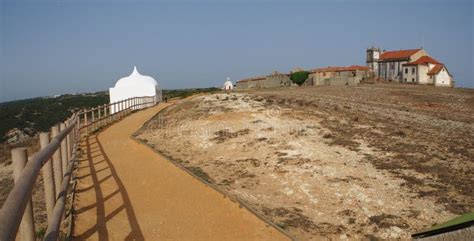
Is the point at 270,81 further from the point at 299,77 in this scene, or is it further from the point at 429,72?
the point at 429,72

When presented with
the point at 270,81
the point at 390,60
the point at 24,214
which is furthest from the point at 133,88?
the point at 390,60

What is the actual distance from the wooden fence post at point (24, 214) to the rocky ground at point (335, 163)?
488cm

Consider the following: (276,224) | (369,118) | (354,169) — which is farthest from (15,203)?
(369,118)

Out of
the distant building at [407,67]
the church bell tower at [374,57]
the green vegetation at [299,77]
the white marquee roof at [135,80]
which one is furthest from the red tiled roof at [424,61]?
the white marquee roof at [135,80]

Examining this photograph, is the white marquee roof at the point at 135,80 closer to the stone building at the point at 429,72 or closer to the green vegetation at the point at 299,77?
the green vegetation at the point at 299,77

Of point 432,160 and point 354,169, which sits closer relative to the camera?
point 354,169

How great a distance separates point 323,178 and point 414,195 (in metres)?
2.20

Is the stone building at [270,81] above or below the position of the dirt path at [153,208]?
above

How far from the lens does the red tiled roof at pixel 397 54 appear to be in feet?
220

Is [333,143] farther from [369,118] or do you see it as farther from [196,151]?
[369,118]

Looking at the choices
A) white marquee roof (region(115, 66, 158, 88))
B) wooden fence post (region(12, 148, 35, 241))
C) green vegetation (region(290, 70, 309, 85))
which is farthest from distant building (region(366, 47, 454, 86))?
wooden fence post (region(12, 148, 35, 241))

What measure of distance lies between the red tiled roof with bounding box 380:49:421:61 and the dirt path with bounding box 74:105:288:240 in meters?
64.6

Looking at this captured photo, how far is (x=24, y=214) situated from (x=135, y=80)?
40.2m

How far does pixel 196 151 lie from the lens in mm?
14227
